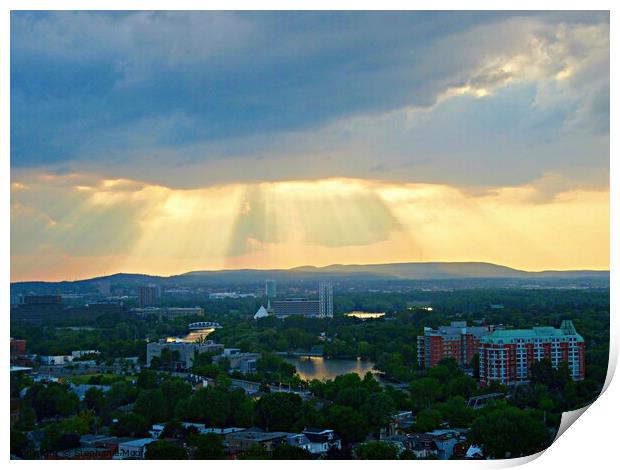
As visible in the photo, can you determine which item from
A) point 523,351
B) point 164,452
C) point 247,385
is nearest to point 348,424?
point 164,452

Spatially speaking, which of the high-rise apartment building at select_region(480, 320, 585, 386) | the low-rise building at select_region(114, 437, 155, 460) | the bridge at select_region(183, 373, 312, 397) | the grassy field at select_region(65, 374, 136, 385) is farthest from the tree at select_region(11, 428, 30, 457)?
the high-rise apartment building at select_region(480, 320, 585, 386)

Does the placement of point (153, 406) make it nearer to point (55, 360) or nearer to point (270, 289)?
point (55, 360)

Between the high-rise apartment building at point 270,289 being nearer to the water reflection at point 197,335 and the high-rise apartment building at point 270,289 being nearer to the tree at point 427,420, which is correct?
the water reflection at point 197,335

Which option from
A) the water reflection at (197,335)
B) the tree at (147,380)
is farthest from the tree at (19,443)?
the water reflection at (197,335)

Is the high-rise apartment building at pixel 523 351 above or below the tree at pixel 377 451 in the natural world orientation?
above

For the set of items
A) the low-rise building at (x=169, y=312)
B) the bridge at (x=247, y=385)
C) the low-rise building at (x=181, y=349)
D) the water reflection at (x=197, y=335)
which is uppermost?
the low-rise building at (x=169, y=312)

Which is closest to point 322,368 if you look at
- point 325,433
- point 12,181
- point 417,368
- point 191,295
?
point 417,368
